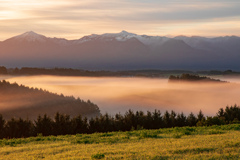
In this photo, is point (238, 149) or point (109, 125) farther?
point (109, 125)

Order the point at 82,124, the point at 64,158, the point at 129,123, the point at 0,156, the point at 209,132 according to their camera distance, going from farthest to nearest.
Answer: the point at 129,123 < the point at 82,124 < the point at 209,132 < the point at 0,156 < the point at 64,158

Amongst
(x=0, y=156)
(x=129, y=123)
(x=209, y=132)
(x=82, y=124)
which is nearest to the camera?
(x=0, y=156)

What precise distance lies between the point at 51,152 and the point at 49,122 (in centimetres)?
8797

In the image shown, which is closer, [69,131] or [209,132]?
[209,132]

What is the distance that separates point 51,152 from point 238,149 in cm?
1183

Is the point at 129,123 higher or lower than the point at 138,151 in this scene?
lower

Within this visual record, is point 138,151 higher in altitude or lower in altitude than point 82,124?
higher

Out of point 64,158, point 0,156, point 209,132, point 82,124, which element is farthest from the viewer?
point 82,124

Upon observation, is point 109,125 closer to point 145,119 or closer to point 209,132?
point 145,119

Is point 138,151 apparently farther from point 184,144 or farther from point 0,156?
point 0,156

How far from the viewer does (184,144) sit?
20609mm

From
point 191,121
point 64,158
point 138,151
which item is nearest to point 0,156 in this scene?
point 64,158

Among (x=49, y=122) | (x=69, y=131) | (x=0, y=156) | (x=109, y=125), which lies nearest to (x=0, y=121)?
(x=49, y=122)

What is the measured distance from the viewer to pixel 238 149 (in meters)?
18.3
